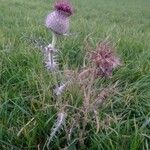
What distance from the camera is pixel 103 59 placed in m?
3.11

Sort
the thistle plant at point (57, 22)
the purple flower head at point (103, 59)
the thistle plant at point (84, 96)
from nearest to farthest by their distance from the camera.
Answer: the thistle plant at point (84, 96) < the purple flower head at point (103, 59) < the thistle plant at point (57, 22)

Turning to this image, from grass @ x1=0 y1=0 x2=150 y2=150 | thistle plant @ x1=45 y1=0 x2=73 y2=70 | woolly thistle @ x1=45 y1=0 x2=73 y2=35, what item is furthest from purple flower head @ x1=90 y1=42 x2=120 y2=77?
woolly thistle @ x1=45 y1=0 x2=73 y2=35

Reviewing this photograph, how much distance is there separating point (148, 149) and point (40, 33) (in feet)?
9.32

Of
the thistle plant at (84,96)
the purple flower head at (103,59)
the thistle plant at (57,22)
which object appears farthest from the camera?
the thistle plant at (57,22)

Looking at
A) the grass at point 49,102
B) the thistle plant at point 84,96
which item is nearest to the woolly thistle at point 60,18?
the grass at point 49,102

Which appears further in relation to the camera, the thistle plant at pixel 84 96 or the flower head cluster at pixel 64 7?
the flower head cluster at pixel 64 7

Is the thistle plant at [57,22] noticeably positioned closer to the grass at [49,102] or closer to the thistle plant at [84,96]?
the grass at [49,102]

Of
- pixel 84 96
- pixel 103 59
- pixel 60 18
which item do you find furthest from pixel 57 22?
pixel 84 96

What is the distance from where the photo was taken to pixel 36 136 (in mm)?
3045

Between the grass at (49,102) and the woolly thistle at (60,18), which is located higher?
the woolly thistle at (60,18)

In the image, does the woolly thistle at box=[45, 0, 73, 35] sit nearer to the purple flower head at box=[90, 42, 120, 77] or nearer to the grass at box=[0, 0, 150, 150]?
the grass at box=[0, 0, 150, 150]

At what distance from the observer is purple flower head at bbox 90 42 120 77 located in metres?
3.10

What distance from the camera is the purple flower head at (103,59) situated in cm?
310

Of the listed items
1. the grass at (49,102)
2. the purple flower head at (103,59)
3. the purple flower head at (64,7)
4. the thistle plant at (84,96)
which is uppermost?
the purple flower head at (64,7)
